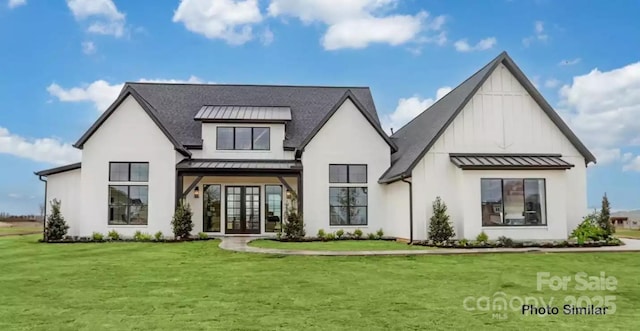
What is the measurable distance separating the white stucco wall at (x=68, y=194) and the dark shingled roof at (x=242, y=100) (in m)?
4.60

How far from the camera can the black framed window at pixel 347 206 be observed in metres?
21.0

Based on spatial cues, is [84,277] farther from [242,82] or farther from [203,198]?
[242,82]

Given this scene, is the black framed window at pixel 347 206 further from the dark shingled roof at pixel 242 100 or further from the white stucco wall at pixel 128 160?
the white stucco wall at pixel 128 160

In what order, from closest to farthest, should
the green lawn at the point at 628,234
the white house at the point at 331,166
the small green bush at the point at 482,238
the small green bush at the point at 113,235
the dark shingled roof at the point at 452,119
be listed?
the small green bush at the point at 482,238 → the white house at the point at 331,166 → the dark shingled roof at the point at 452,119 → the small green bush at the point at 113,235 → the green lawn at the point at 628,234

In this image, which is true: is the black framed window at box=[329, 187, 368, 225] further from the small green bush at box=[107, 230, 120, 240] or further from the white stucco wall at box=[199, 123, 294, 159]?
the small green bush at box=[107, 230, 120, 240]

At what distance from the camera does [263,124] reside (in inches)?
885

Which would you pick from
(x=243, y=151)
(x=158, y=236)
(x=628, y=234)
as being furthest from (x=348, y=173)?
(x=628, y=234)

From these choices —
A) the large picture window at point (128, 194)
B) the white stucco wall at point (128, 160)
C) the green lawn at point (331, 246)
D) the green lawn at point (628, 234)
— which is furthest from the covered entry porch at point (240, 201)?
the green lawn at point (628, 234)

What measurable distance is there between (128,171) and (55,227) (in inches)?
135

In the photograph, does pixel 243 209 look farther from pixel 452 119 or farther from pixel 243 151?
pixel 452 119

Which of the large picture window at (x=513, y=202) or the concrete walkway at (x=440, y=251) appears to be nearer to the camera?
the concrete walkway at (x=440, y=251)

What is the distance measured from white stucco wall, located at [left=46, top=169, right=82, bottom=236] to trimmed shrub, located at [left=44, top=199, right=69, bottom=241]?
1.21 m

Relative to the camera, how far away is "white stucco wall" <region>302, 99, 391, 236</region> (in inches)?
819

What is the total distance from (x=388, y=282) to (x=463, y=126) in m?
10.2
